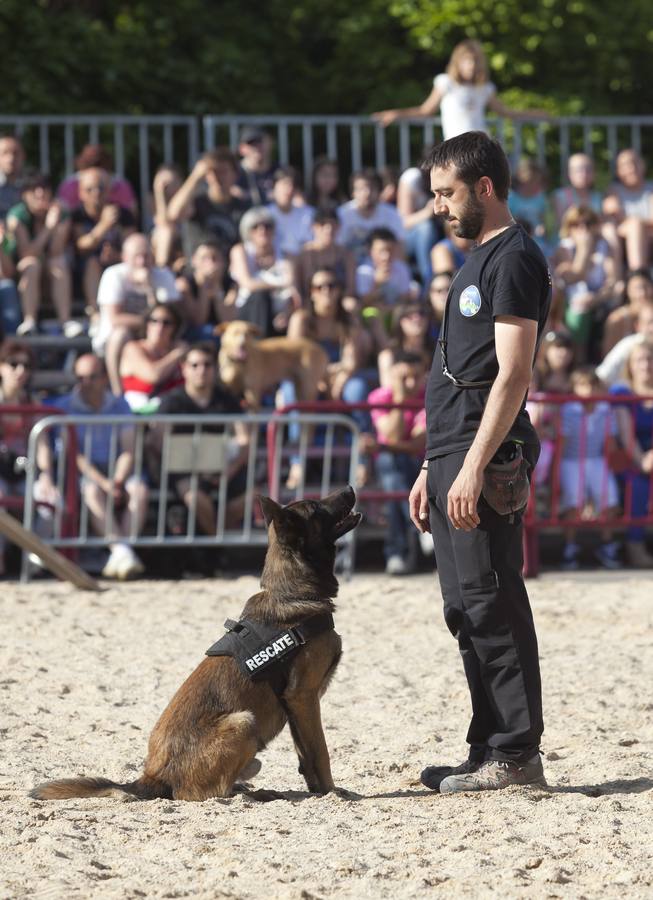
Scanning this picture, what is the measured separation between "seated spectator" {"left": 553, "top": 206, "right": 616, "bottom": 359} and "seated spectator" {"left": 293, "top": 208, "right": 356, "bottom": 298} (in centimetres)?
205

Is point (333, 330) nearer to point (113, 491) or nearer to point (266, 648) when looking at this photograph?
point (113, 491)

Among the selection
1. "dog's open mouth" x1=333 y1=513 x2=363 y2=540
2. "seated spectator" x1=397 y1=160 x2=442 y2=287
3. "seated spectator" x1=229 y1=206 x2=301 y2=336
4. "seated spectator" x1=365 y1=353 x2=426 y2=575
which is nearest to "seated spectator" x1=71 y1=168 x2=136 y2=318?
"seated spectator" x1=229 y1=206 x2=301 y2=336

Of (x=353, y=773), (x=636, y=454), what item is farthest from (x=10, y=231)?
(x=353, y=773)

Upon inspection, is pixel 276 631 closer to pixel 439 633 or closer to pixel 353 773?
pixel 353 773

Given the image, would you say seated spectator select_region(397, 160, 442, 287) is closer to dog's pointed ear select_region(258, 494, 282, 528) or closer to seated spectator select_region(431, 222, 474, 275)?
seated spectator select_region(431, 222, 474, 275)

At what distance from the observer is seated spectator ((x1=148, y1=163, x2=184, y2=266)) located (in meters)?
13.3

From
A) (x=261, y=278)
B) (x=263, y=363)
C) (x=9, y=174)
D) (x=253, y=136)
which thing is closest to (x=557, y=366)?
(x=263, y=363)

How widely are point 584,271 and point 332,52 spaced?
11086 mm

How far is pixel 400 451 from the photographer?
11148mm

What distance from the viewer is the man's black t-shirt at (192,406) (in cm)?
1103

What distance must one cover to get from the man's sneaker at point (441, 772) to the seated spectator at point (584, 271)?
858 cm

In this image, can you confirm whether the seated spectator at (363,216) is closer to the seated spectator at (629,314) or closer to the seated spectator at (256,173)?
the seated spectator at (256,173)

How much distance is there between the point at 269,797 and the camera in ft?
17.9

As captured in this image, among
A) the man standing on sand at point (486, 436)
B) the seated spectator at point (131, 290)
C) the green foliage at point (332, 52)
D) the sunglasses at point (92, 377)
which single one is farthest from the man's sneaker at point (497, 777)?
the green foliage at point (332, 52)
